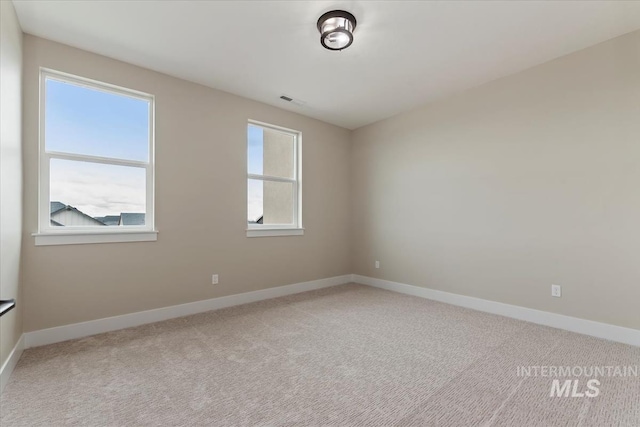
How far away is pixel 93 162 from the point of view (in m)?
2.95

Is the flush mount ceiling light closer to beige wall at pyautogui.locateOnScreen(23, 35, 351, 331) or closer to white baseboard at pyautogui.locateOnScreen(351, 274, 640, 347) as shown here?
beige wall at pyautogui.locateOnScreen(23, 35, 351, 331)

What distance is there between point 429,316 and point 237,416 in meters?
2.42

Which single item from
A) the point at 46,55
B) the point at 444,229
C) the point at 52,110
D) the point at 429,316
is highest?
the point at 46,55

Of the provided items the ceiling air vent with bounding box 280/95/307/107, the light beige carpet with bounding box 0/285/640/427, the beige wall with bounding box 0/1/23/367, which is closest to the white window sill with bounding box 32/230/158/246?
the beige wall with bounding box 0/1/23/367

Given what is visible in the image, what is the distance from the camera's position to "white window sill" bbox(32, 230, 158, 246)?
8.65ft

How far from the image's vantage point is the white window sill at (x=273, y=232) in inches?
160

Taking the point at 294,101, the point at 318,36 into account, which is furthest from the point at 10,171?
the point at 294,101

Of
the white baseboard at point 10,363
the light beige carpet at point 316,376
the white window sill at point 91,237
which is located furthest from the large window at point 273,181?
the white baseboard at point 10,363

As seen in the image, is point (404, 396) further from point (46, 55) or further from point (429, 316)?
point (46, 55)

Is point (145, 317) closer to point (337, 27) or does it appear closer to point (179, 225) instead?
point (179, 225)

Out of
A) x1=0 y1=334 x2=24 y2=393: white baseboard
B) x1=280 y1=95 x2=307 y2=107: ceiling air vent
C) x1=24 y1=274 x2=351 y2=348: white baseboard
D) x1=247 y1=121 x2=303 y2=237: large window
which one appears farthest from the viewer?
x1=247 y1=121 x2=303 y2=237: large window

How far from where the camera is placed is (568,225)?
304 cm

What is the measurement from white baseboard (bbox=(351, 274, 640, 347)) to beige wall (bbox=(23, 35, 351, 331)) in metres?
1.58

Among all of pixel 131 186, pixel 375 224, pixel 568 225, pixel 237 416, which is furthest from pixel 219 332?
pixel 568 225
